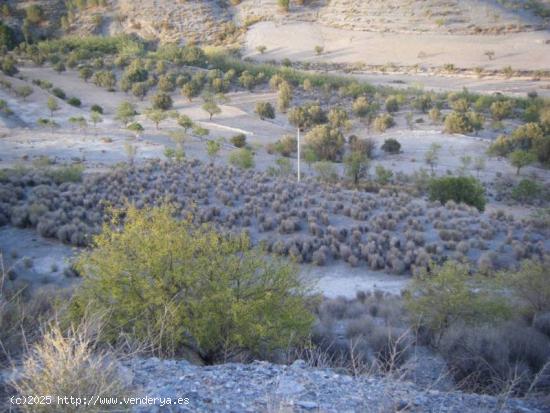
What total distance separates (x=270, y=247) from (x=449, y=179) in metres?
12.4

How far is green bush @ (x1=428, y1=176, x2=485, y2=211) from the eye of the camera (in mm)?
27562

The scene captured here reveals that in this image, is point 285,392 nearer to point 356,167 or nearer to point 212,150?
point 356,167

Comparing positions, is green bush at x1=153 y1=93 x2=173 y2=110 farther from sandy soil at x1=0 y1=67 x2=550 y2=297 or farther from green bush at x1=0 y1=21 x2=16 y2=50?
green bush at x1=0 y1=21 x2=16 y2=50

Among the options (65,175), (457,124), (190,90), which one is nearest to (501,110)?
(457,124)

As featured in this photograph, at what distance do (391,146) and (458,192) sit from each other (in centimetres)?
1202

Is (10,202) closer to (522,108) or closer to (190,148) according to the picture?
(190,148)

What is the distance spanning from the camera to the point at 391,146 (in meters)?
39.2

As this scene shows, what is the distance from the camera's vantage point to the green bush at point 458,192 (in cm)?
2756

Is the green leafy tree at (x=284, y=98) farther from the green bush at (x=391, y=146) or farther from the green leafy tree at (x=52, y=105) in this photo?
the green leafy tree at (x=52, y=105)

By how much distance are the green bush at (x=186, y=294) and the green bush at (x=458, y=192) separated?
66.3 feet

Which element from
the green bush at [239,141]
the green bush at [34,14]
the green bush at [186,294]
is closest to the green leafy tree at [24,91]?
the green bush at [239,141]

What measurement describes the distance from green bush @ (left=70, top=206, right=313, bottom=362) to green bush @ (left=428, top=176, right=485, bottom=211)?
2019cm

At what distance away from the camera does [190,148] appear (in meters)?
38.9

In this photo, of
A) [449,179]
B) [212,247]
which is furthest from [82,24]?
[212,247]
